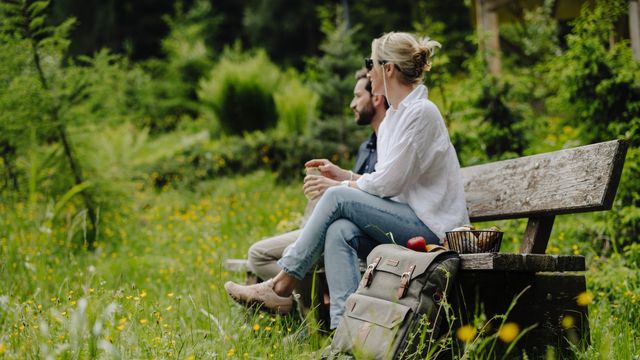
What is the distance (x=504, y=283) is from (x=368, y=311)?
0.65m

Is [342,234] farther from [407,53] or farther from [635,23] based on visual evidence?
[635,23]

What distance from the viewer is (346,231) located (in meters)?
3.45

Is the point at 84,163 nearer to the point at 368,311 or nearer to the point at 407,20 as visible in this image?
the point at 368,311

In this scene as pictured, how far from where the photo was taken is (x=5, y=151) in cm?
652

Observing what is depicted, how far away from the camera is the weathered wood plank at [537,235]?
3.48 metres

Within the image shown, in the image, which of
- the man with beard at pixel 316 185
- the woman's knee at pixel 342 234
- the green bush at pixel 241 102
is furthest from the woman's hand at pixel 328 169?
the green bush at pixel 241 102

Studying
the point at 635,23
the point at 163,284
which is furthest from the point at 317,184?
the point at 635,23

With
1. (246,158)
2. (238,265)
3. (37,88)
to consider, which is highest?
(37,88)

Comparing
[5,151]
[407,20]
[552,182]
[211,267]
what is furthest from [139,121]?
[552,182]

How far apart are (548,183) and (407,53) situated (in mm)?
931

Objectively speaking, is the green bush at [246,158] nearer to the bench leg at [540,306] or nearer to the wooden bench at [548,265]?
the wooden bench at [548,265]

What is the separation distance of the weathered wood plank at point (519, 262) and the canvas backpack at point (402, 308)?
71 mm

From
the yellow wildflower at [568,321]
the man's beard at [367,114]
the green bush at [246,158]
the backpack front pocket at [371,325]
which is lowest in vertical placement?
the green bush at [246,158]

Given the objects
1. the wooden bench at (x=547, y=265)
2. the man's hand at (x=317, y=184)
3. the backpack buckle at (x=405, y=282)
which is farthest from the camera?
the man's hand at (x=317, y=184)
